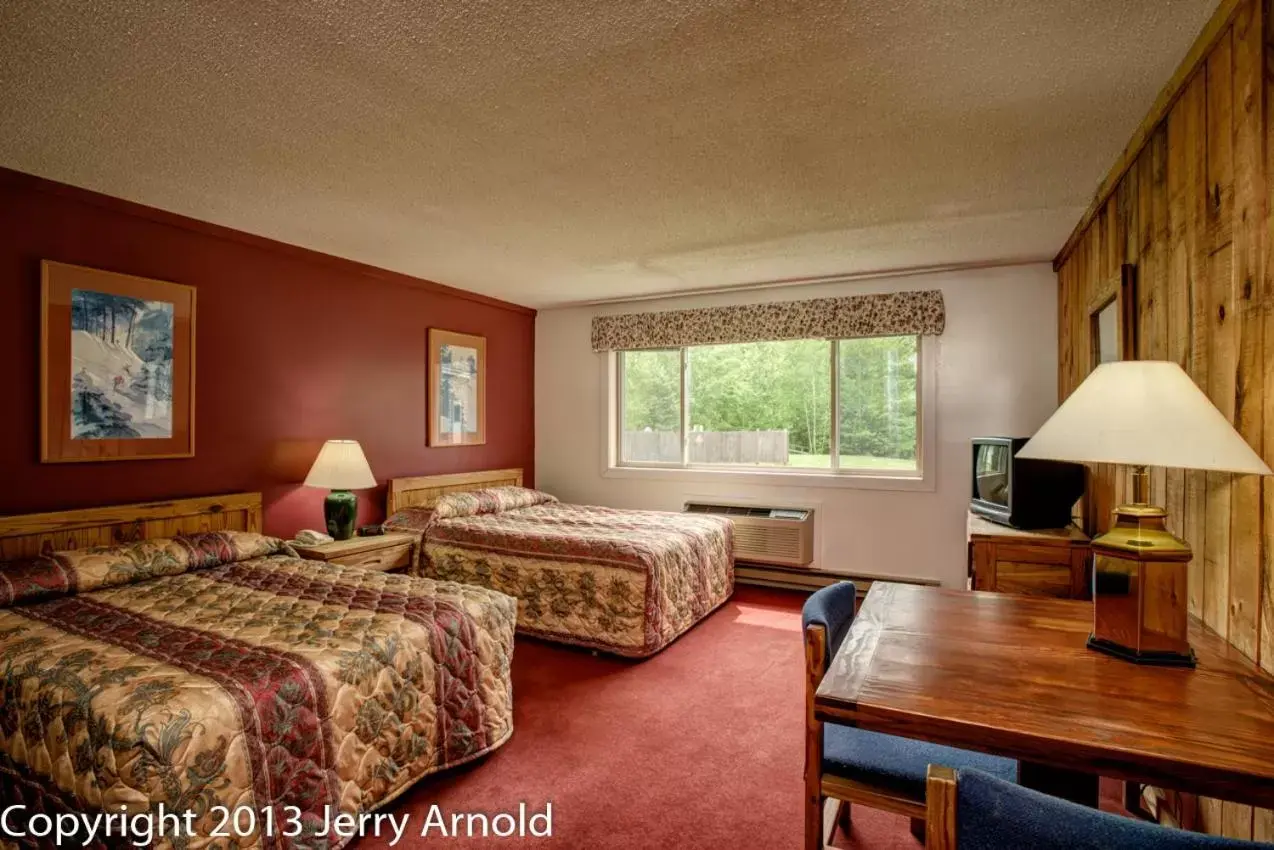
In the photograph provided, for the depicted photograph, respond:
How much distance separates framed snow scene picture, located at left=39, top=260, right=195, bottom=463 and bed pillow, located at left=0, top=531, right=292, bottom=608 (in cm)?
52

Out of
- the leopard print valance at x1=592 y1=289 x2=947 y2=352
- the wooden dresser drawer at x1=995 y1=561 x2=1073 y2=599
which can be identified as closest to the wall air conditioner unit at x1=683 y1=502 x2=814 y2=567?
the leopard print valance at x1=592 y1=289 x2=947 y2=352

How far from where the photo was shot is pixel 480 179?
280 cm

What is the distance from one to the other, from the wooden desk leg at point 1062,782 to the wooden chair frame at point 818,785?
249 mm

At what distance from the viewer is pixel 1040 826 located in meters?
0.73

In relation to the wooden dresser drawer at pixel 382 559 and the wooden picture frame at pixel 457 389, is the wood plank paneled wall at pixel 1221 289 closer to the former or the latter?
the wooden dresser drawer at pixel 382 559

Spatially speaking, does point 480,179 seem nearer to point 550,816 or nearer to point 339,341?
point 339,341

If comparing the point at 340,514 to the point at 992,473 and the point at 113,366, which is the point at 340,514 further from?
the point at 992,473

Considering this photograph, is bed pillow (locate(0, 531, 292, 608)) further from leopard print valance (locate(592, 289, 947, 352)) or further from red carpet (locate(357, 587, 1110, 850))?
leopard print valance (locate(592, 289, 947, 352))

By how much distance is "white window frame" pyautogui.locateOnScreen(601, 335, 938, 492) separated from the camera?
4.54m

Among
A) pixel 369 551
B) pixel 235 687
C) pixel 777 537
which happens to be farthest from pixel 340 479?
pixel 777 537

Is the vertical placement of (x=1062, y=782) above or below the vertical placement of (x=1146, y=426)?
below

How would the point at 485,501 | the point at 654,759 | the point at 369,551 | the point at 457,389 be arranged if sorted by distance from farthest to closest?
the point at 457,389, the point at 485,501, the point at 369,551, the point at 654,759

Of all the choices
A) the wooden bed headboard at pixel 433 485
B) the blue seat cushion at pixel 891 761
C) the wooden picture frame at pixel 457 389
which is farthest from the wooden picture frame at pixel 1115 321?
the wooden picture frame at pixel 457 389

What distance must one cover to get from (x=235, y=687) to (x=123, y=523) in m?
1.94
